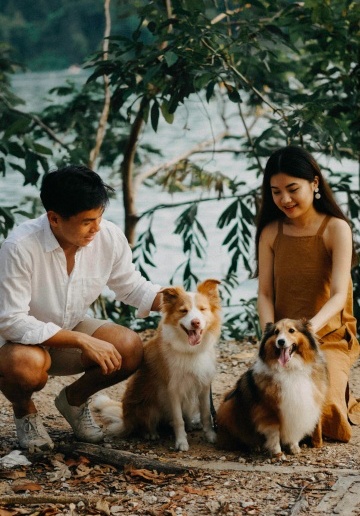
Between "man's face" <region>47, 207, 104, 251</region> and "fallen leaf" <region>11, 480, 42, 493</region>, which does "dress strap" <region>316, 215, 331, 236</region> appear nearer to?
"man's face" <region>47, 207, 104, 251</region>

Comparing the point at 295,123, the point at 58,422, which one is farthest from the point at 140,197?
the point at 58,422

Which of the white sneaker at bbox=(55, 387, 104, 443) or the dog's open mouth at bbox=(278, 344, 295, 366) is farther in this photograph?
the white sneaker at bbox=(55, 387, 104, 443)

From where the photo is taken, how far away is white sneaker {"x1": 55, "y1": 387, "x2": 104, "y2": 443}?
3723mm

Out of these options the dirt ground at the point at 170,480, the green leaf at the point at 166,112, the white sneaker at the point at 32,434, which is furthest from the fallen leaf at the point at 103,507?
the green leaf at the point at 166,112

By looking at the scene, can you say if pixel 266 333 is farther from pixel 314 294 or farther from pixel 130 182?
pixel 130 182

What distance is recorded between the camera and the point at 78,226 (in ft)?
10.9

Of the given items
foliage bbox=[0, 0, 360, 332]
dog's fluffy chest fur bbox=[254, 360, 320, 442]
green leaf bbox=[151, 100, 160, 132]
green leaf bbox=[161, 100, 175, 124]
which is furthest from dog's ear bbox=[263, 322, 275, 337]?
green leaf bbox=[161, 100, 175, 124]

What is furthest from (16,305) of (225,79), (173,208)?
(173,208)

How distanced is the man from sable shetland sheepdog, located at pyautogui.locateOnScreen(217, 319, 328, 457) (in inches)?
21.4

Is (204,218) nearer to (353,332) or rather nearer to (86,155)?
(86,155)

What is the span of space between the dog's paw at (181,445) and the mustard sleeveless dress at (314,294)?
0.70m

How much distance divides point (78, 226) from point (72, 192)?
0.48 ft

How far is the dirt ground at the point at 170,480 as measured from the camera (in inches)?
117

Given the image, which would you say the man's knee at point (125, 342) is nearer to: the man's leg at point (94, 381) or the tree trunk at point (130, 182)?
the man's leg at point (94, 381)
